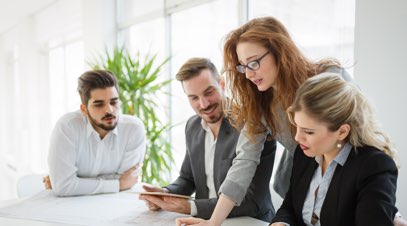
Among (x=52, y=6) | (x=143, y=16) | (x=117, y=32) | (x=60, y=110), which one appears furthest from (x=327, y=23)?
(x=60, y=110)

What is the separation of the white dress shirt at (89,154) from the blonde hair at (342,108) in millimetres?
1320

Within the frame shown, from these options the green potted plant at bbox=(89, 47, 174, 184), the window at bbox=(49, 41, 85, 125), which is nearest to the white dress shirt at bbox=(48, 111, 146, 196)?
the green potted plant at bbox=(89, 47, 174, 184)

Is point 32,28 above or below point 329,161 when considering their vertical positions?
above

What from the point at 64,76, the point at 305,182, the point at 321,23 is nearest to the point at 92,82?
the point at 305,182

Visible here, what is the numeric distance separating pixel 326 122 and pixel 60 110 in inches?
286

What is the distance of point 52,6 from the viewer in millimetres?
6676

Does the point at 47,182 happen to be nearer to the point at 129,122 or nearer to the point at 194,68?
the point at 129,122

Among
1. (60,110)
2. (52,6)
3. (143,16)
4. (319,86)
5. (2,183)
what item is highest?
(52,6)

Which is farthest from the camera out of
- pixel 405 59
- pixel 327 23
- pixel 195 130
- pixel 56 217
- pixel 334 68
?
pixel 327 23

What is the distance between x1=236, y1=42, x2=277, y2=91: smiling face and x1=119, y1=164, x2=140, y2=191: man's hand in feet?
3.46

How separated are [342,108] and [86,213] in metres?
1.19

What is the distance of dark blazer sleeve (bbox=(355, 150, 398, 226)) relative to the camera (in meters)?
1.04

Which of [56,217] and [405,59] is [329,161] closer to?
[405,59]

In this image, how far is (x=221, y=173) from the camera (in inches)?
69.7
